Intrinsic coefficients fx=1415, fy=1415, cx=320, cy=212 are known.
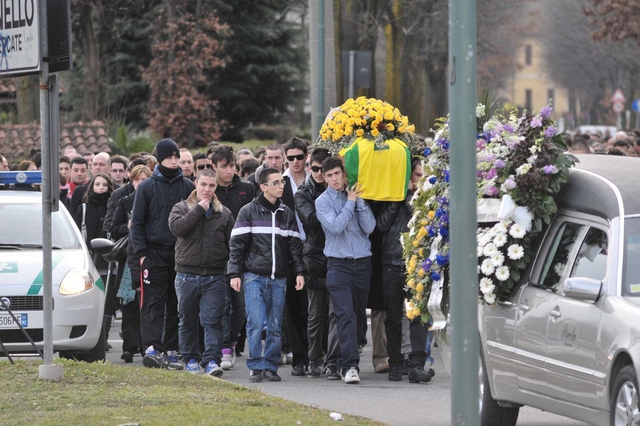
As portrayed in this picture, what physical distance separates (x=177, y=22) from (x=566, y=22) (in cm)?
5077

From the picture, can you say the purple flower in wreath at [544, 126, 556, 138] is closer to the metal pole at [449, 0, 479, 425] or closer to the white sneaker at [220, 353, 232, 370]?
the metal pole at [449, 0, 479, 425]

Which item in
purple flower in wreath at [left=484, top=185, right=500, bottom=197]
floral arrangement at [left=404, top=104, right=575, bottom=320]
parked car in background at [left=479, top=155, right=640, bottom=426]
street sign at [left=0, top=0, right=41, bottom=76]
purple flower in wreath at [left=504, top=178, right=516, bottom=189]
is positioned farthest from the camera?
street sign at [left=0, top=0, right=41, bottom=76]

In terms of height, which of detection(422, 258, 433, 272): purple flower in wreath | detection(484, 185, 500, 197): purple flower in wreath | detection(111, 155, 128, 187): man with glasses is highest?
detection(111, 155, 128, 187): man with glasses

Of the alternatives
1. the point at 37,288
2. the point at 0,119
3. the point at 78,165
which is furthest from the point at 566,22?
the point at 37,288

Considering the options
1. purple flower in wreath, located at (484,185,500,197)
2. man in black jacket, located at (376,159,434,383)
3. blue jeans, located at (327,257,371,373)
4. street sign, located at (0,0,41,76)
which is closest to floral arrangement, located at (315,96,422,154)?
man in black jacket, located at (376,159,434,383)

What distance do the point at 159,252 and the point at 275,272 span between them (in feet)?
4.71

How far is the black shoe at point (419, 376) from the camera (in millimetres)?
12094

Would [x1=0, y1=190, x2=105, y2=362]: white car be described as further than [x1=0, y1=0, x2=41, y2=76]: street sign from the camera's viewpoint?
Yes

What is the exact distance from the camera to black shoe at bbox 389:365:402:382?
1230 cm

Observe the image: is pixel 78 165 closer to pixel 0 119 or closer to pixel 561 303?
pixel 561 303

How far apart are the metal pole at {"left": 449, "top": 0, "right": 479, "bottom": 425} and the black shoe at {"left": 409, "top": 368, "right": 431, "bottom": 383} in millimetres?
5419

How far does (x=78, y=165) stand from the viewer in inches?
687

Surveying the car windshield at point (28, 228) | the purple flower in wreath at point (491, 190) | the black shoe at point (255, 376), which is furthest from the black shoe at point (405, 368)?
the purple flower in wreath at point (491, 190)

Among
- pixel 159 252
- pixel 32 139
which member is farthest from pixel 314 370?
pixel 32 139
